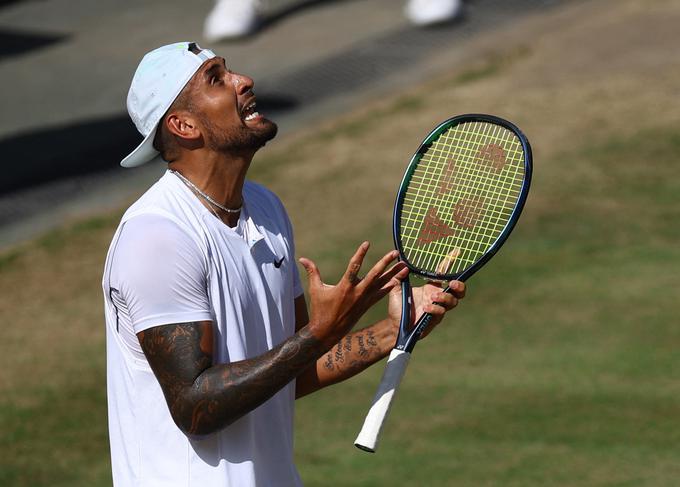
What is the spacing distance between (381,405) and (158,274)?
761 millimetres

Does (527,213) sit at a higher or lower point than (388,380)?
lower

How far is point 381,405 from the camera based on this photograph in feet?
12.0

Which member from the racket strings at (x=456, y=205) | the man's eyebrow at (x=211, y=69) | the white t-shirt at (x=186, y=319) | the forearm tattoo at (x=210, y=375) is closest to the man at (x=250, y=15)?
the racket strings at (x=456, y=205)

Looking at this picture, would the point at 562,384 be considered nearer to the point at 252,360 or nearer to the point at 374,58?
the point at 252,360

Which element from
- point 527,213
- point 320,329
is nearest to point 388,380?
point 320,329

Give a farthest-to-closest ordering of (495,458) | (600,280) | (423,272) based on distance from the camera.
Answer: (600,280), (495,458), (423,272)

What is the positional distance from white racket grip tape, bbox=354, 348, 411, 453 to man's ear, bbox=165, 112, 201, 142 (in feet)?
2.80

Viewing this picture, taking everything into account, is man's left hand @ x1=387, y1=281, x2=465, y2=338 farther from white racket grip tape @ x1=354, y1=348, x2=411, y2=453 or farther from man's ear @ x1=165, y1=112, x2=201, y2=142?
man's ear @ x1=165, y1=112, x2=201, y2=142

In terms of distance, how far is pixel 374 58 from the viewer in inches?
541

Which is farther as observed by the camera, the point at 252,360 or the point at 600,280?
the point at 600,280

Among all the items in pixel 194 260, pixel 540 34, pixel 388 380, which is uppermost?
pixel 194 260

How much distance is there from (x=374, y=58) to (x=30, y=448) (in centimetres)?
741

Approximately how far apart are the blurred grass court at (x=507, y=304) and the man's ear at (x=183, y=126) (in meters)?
3.34

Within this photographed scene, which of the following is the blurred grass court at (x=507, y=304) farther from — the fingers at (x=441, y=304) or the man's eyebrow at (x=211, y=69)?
the man's eyebrow at (x=211, y=69)
